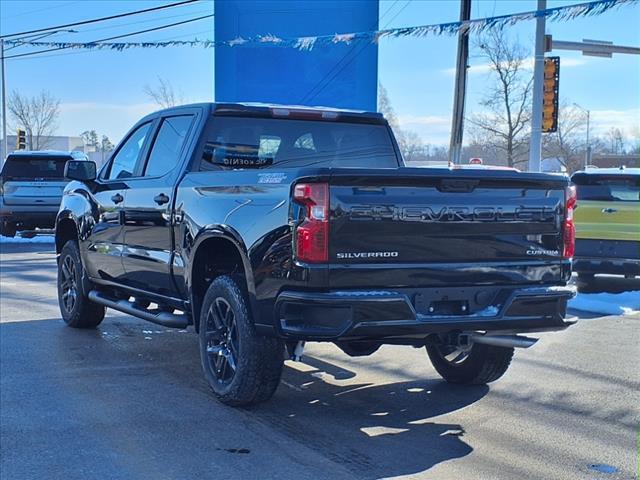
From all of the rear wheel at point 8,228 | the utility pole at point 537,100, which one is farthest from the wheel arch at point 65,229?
the rear wheel at point 8,228

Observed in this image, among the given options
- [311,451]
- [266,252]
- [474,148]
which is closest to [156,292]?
[266,252]

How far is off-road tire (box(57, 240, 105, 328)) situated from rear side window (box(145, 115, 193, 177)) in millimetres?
1713

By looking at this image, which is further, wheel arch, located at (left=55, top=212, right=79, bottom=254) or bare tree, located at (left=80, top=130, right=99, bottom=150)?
bare tree, located at (left=80, top=130, right=99, bottom=150)

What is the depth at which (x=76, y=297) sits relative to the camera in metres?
7.98

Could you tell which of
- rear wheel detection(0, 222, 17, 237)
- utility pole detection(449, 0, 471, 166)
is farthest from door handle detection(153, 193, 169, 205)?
rear wheel detection(0, 222, 17, 237)

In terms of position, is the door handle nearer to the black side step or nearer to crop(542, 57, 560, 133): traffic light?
the black side step

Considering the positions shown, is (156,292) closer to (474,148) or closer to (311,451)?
(311,451)

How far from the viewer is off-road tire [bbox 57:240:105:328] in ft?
25.9

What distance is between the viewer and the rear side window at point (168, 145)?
6387 millimetres

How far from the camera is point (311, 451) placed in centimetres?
454

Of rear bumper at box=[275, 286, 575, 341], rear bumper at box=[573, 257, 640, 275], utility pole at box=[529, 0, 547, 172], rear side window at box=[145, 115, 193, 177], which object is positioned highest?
utility pole at box=[529, 0, 547, 172]

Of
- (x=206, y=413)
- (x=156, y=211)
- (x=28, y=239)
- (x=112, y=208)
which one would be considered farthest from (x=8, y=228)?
(x=206, y=413)

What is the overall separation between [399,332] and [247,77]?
1363cm

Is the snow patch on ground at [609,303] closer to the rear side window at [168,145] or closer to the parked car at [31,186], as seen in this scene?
the rear side window at [168,145]
